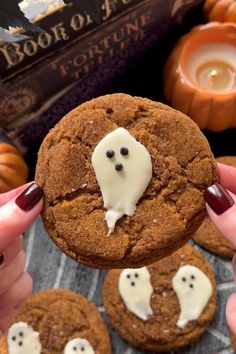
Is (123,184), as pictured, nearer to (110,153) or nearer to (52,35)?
(110,153)

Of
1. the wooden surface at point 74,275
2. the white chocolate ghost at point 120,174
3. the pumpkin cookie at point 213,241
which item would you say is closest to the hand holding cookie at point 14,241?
the white chocolate ghost at point 120,174

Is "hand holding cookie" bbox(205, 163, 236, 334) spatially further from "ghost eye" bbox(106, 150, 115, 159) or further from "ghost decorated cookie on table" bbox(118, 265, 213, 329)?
"ghost decorated cookie on table" bbox(118, 265, 213, 329)

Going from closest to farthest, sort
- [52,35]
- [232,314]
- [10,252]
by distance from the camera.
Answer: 1. [232,314]
2. [10,252]
3. [52,35]

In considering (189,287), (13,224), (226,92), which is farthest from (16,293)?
(226,92)

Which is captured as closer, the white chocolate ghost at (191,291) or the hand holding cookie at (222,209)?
the hand holding cookie at (222,209)

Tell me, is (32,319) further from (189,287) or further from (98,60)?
(98,60)

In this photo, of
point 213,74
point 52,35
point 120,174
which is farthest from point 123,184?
point 213,74

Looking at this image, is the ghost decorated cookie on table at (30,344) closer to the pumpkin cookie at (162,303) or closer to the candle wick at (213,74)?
the pumpkin cookie at (162,303)
